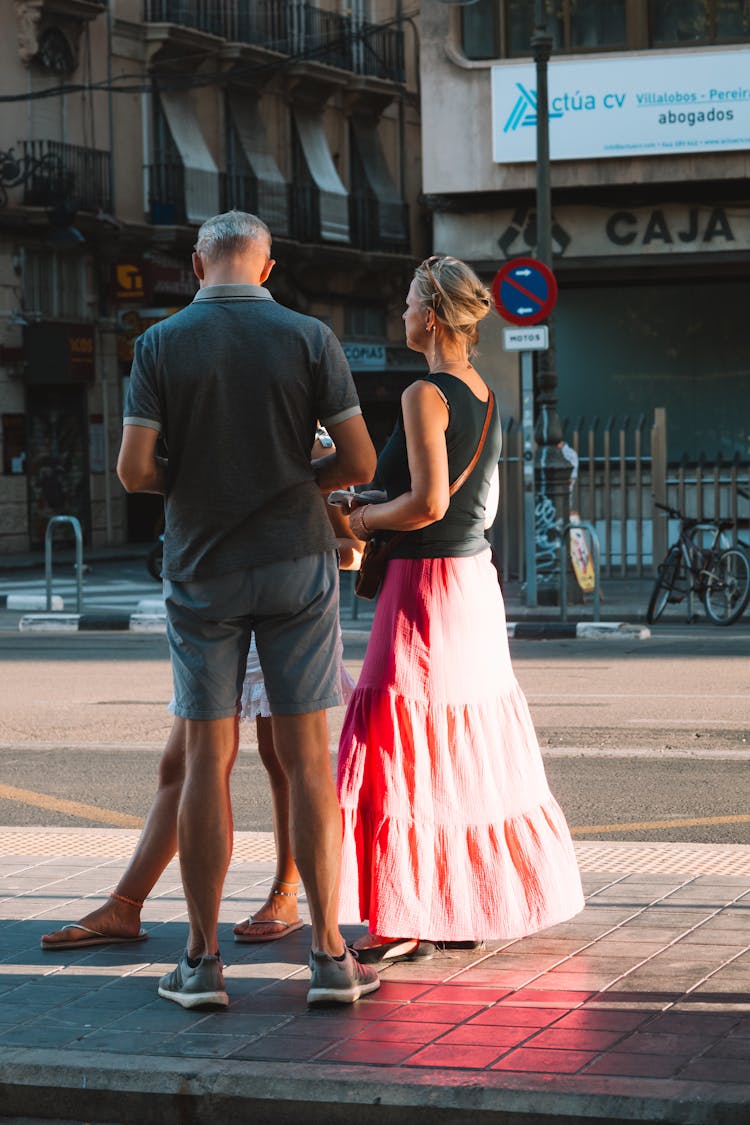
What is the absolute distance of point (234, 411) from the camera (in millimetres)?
4688

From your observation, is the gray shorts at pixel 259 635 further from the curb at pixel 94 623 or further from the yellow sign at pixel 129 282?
the yellow sign at pixel 129 282

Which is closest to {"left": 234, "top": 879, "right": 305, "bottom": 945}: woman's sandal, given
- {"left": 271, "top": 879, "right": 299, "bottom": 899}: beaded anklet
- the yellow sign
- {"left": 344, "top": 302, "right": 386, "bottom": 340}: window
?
{"left": 271, "top": 879, "right": 299, "bottom": 899}: beaded anklet

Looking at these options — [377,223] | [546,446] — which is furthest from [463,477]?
[377,223]

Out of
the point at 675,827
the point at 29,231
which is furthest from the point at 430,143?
the point at 675,827

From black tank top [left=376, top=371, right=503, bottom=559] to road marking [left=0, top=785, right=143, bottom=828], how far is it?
2725mm

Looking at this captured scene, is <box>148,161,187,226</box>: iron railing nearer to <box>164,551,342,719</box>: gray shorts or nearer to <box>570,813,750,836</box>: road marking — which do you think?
<box>570,813,750,836</box>: road marking

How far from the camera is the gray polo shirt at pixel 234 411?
4.68m

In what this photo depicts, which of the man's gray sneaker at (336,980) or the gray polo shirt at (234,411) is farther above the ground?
the gray polo shirt at (234,411)

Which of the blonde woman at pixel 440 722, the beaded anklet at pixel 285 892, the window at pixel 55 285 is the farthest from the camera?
the window at pixel 55 285

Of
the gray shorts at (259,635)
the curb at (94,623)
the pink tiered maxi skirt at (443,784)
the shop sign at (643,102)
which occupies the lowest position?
the curb at (94,623)

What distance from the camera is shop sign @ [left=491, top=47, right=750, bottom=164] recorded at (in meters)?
23.2

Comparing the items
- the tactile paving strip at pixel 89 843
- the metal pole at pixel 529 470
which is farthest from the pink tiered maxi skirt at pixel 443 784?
the metal pole at pixel 529 470

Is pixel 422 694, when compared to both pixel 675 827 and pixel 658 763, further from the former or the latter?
pixel 658 763

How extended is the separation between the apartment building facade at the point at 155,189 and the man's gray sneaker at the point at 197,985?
27.9m
